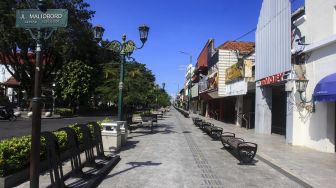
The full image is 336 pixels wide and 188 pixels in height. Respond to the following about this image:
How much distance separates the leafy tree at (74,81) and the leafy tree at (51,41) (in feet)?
3.78

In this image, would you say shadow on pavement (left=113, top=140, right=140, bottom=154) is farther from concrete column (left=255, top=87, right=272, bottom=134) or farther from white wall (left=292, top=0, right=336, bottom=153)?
concrete column (left=255, top=87, right=272, bottom=134)

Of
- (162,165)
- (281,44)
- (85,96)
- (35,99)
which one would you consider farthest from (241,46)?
(35,99)

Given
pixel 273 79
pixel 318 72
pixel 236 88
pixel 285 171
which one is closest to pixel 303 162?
pixel 285 171

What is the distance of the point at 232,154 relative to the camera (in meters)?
15.6

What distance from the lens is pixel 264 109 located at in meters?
25.1

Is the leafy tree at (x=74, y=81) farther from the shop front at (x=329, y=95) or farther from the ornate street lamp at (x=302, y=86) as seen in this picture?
the shop front at (x=329, y=95)

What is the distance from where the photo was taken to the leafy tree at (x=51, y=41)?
41938 millimetres

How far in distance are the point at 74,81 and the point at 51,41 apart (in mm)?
9111

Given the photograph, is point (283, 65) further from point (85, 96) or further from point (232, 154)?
point (85, 96)

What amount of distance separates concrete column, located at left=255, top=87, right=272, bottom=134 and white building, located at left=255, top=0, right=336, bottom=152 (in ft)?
2.05

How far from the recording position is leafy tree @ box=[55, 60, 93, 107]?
48.7 m

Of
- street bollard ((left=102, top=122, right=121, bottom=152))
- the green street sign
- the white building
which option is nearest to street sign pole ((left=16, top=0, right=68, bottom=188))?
the green street sign

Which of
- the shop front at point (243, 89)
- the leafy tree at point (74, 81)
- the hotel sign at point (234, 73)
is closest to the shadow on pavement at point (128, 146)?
the shop front at point (243, 89)

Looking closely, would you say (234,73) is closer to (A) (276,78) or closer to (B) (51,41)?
(A) (276,78)
